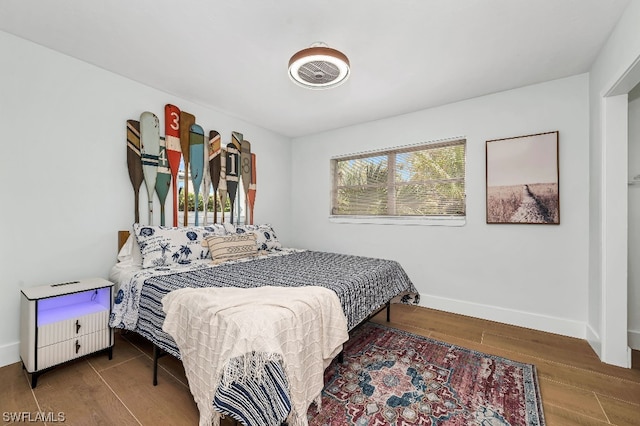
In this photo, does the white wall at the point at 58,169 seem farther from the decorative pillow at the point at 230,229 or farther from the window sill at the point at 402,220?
the window sill at the point at 402,220

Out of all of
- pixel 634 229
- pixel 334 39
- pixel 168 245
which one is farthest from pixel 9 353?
pixel 634 229

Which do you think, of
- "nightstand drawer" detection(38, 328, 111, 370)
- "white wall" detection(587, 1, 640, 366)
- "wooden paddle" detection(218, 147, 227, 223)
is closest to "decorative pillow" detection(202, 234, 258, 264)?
"wooden paddle" detection(218, 147, 227, 223)

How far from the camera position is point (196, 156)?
130 inches

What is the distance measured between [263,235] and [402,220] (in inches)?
72.5

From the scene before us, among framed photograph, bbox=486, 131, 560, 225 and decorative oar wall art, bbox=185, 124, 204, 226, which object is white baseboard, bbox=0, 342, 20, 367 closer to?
decorative oar wall art, bbox=185, 124, 204, 226

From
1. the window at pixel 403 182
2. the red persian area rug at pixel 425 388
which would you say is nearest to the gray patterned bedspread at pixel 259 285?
the red persian area rug at pixel 425 388

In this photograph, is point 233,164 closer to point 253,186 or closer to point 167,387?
point 253,186

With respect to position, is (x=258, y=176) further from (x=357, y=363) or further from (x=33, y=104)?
(x=357, y=363)

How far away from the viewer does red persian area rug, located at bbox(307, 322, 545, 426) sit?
158 centimetres

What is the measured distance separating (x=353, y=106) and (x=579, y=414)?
10.7 ft

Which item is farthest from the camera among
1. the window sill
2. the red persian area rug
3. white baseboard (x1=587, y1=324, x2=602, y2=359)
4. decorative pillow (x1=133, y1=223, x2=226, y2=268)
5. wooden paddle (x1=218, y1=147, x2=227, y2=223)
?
wooden paddle (x1=218, y1=147, x2=227, y2=223)

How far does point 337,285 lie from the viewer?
197cm

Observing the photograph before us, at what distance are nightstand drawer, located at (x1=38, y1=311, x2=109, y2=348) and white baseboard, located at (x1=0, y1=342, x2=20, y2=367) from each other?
0.53 meters

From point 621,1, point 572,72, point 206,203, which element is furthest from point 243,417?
point 572,72
